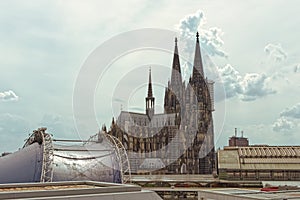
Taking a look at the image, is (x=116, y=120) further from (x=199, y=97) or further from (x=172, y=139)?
(x=199, y=97)

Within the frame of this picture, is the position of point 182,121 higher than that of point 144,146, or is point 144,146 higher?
point 182,121

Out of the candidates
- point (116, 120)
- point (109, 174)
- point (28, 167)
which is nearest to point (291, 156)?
point (116, 120)

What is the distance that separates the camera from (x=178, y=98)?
3814 inches

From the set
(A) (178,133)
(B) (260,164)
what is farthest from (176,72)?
(B) (260,164)

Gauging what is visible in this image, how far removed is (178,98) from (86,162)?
2143 inches

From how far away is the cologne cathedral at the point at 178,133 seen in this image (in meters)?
91.4

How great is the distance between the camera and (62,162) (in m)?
43.2

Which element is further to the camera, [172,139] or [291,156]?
[172,139]

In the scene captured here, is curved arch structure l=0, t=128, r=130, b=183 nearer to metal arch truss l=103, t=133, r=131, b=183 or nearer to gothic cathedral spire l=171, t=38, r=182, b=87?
metal arch truss l=103, t=133, r=131, b=183

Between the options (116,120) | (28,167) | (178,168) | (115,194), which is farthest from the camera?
(116,120)

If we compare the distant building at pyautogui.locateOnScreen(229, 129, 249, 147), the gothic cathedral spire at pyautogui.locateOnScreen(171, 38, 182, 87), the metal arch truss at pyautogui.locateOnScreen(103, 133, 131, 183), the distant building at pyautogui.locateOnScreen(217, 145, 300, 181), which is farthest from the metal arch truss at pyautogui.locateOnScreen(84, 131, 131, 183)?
the distant building at pyautogui.locateOnScreen(229, 129, 249, 147)

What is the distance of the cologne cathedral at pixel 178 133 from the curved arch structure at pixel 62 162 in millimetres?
43126

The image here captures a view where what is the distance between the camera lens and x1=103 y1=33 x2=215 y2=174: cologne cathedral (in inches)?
3600

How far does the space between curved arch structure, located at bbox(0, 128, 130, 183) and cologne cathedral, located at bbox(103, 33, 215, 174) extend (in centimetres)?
4313
